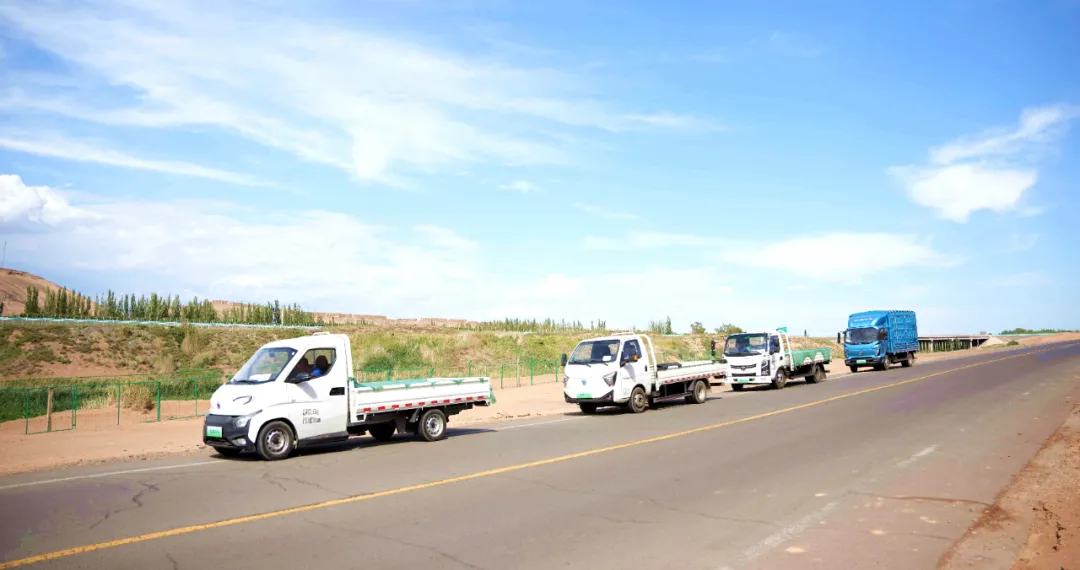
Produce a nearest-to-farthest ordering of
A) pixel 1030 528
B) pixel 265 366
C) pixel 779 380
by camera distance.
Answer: pixel 1030 528
pixel 265 366
pixel 779 380

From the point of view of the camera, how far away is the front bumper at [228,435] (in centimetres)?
1270

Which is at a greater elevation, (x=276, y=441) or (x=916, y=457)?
(x=276, y=441)

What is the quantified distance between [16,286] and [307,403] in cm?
13386

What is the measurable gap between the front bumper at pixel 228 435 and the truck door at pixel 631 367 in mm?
10902

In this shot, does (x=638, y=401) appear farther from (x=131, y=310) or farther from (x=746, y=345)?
(x=131, y=310)

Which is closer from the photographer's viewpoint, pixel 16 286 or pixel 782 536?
pixel 782 536

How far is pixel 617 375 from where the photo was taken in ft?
67.5

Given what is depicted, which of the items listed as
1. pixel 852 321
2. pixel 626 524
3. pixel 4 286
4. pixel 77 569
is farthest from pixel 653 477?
pixel 4 286

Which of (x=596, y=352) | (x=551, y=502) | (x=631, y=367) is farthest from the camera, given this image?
(x=596, y=352)

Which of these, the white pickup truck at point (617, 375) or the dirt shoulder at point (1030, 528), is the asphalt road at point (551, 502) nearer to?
the dirt shoulder at point (1030, 528)

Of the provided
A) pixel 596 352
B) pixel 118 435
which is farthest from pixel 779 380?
pixel 118 435

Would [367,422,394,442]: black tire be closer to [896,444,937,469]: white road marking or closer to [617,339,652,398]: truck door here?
[617,339,652,398]: truck door

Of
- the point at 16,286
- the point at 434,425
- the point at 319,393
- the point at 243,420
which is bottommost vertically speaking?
the point at 434,425

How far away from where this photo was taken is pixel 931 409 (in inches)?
766
